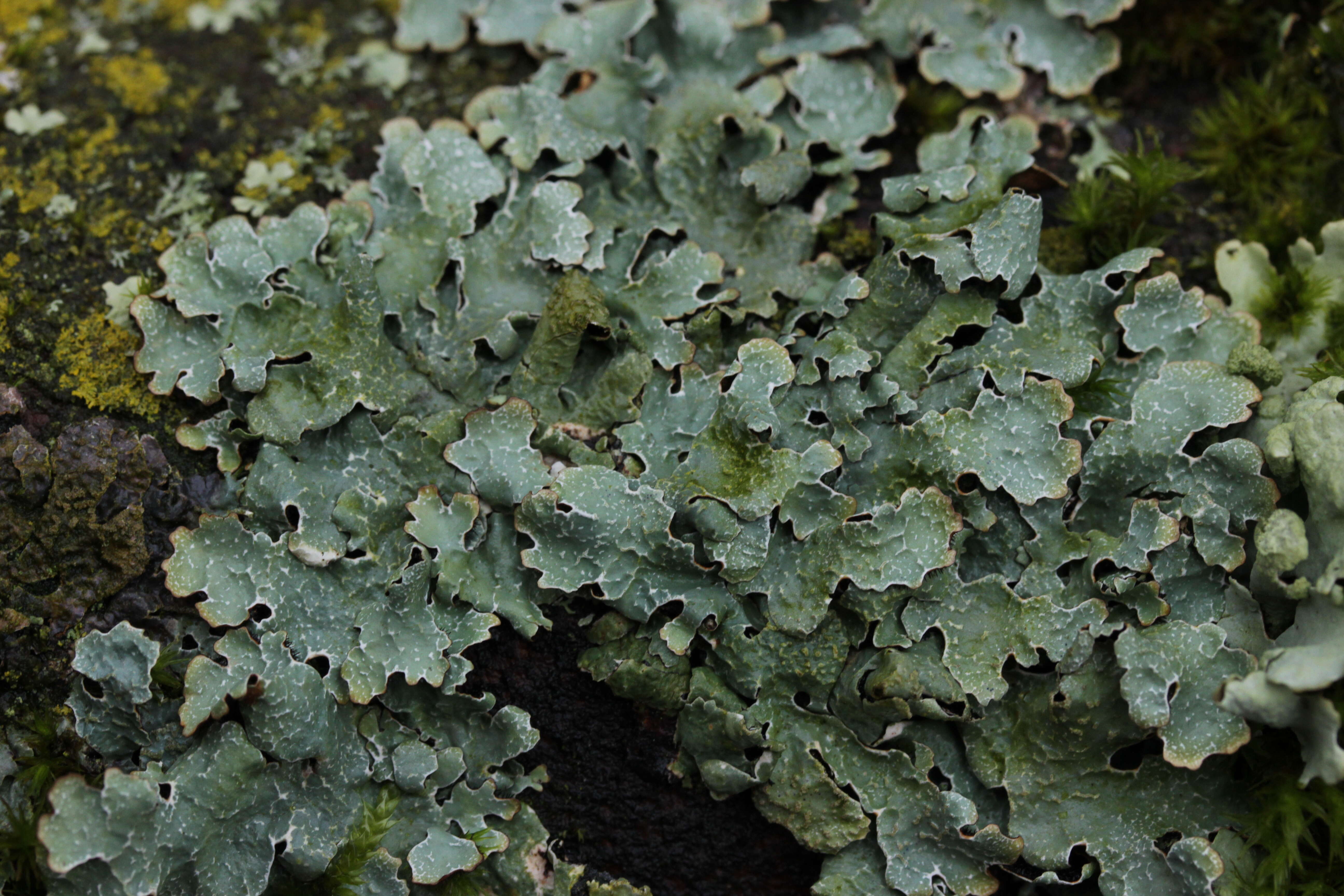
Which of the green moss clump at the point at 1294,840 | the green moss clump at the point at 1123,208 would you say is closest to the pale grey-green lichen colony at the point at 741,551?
the green moss clump at the point at 1294,840

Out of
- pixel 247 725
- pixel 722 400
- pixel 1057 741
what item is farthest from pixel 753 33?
pixel 247 725

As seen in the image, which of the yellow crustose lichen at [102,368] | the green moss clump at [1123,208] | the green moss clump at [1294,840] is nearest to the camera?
the green moss clump at [1294,840]

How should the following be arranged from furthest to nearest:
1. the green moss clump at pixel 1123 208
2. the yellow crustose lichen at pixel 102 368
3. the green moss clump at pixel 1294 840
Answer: the green moss clump at pixel 1123 208, the yellow crustose lichen at pixel 102 368, the green moss clump at pixel 1294 840

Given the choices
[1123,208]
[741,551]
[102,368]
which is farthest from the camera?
[1123,208]

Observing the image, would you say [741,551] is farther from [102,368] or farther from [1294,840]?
[102,368]

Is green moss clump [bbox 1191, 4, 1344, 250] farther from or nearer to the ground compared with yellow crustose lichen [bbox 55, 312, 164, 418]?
farther from the ground

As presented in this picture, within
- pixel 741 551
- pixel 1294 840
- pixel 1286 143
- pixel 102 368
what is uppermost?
pixel 1286 143

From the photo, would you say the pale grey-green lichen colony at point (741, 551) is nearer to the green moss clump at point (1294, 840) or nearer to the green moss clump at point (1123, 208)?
the green moss clump at point (1294, 840)

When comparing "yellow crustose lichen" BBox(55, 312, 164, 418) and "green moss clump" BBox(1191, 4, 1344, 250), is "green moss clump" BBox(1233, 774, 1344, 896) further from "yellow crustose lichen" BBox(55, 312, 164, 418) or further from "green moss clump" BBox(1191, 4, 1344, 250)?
"yellow crustose lichen" BBox(55, 312, 164, 418)

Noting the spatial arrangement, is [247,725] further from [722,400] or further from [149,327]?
[722,400]

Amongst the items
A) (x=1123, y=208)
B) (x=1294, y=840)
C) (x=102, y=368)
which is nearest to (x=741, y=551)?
(x=1294, y=840)

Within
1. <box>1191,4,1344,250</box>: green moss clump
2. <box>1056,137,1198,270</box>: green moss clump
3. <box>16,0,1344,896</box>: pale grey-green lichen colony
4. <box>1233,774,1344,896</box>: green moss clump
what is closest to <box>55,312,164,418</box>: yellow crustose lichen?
<box>16,0,1344,896</box>: pale grey-green lichen colony
